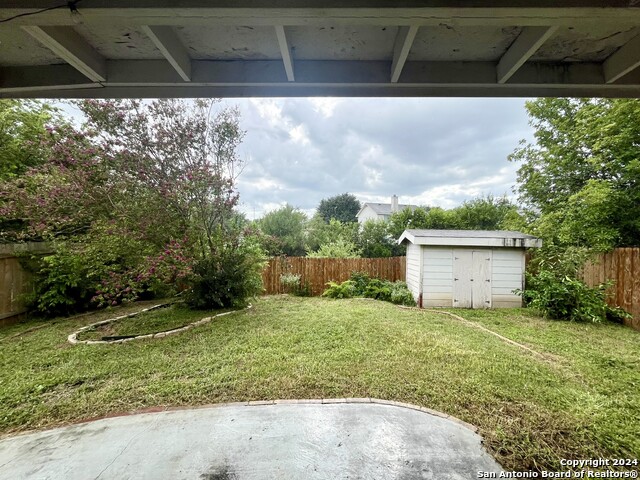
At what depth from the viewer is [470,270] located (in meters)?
7.31

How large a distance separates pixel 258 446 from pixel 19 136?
859cm

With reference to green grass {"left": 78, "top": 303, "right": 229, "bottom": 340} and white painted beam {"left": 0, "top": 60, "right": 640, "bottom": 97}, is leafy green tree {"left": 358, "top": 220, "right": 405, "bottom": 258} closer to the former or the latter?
green grass {"left": 78, "top": 303, "right": 229, "bottom": 340}

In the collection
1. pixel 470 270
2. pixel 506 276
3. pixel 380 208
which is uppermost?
pixel 380 208

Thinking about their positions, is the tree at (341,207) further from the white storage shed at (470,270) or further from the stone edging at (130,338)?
the stone edging at (130,338)

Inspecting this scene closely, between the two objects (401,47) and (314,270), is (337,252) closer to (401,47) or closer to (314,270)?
(314,270)

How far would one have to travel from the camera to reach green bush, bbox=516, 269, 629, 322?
5.53m

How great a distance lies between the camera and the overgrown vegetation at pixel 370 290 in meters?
7.77

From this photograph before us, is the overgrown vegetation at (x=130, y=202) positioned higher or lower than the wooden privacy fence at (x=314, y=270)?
higher

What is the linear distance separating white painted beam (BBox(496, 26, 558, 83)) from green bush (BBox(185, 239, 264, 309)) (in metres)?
5.36

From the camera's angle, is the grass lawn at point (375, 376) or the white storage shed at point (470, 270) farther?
the white storage shed at point (470, 270)

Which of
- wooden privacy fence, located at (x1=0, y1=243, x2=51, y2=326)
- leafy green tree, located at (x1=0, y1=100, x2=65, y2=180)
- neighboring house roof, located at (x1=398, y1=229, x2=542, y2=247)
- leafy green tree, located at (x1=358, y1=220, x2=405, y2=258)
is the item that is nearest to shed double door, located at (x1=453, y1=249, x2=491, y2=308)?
neighboring house roof, located at (x1=398, y1=229, x2=542, y2=247)

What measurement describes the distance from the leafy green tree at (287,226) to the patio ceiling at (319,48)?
1298cm

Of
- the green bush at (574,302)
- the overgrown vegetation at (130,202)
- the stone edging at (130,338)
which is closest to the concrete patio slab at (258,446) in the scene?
the stone edging at (130,338)

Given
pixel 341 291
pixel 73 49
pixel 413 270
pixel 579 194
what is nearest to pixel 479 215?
pixel 579 194
